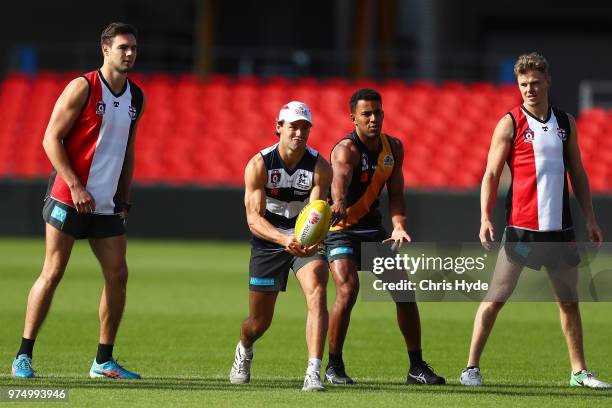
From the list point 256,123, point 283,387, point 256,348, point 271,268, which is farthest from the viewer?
point 256,123

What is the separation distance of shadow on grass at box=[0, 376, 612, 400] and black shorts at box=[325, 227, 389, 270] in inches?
37.6

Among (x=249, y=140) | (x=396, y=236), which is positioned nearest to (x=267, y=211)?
(x=396, y=236)

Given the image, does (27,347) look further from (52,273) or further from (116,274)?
(116,274)

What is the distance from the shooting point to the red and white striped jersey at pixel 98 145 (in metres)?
9.26

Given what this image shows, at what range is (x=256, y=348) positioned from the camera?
11.6 m

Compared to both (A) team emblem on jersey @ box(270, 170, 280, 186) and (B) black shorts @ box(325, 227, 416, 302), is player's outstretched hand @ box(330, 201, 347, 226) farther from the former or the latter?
(A) team emblem on jersey @ box(270, 170, 280, 186)

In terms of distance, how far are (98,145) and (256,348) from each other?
10.2ft

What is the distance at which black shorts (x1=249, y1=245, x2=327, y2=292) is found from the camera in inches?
360

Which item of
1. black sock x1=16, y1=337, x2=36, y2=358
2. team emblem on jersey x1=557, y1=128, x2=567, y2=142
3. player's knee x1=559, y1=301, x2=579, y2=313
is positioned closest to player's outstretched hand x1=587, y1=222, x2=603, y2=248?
player's knee x1=559, y1=301, x2=579, y2=313

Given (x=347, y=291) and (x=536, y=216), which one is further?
(x=347, y=291)

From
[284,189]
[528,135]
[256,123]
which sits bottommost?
[284,189]

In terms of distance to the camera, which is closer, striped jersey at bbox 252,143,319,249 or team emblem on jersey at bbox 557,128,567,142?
striped jersey at bbox 252,143,319,249

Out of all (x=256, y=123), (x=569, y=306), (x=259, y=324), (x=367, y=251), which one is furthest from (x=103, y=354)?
(x=256, y=123)

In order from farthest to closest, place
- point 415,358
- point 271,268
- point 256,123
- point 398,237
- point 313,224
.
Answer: point 256,123 < point 415,358 < point 398,237 < point 271,268 < point 313,224
